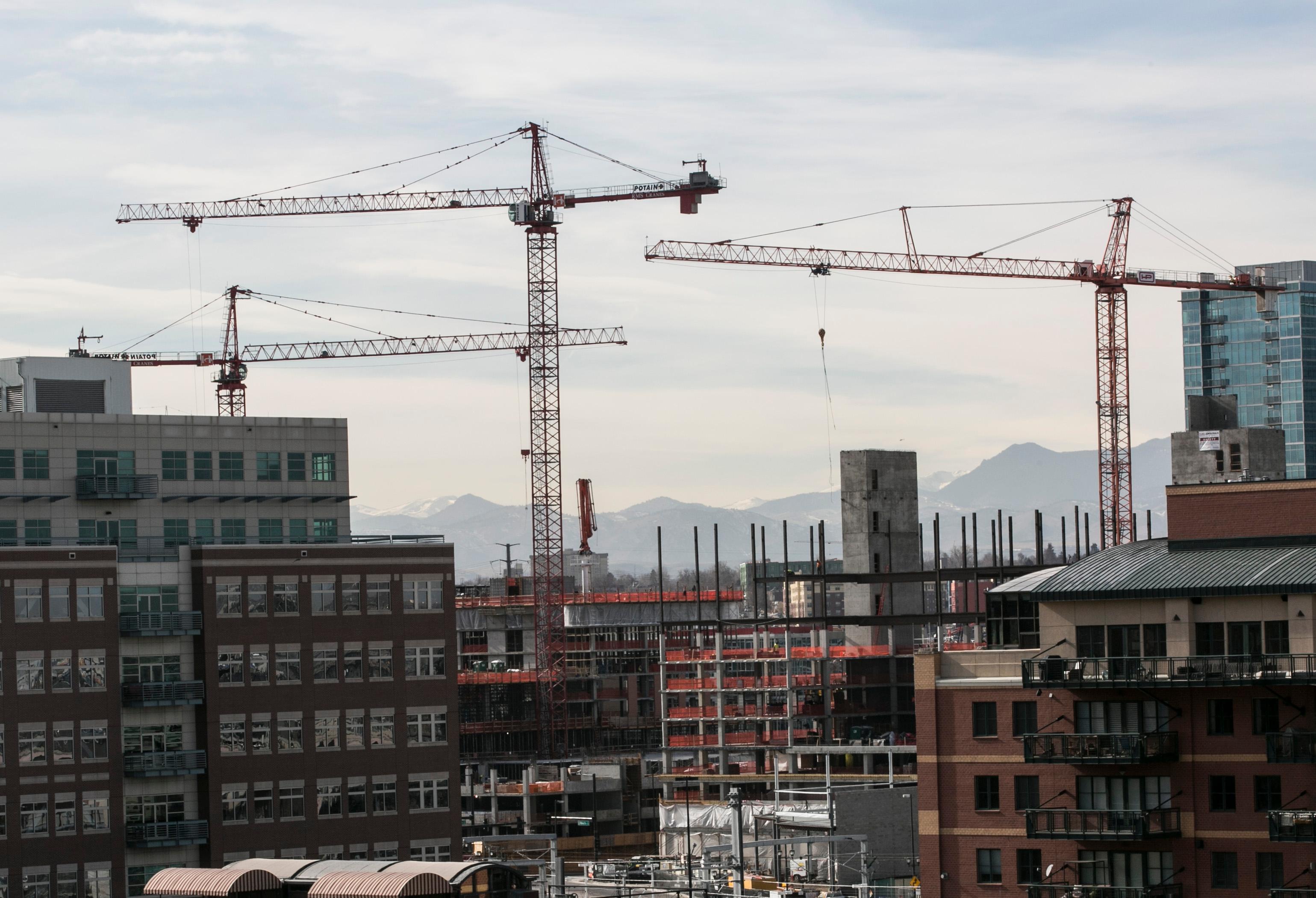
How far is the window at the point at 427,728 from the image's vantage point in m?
119

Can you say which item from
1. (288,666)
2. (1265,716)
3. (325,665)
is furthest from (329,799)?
(1265,716)

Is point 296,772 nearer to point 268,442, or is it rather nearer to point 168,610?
point 168,610

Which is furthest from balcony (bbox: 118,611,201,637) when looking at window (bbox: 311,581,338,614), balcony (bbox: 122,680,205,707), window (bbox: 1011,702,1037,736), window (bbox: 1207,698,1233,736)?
window (bbox: 1207,698,1233,736)

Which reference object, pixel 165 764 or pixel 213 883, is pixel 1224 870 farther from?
pixel 165 764

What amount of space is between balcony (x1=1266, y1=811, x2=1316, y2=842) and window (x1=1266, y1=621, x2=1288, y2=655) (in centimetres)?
642

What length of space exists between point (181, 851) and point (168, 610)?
13.4m

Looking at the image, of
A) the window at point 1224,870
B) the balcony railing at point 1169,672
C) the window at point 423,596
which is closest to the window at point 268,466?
the window at point 423,596

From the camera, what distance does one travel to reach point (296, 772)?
380 ft

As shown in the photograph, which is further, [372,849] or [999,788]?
[372,849]

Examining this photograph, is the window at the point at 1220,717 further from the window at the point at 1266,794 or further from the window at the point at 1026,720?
the window at the point at 1026,720

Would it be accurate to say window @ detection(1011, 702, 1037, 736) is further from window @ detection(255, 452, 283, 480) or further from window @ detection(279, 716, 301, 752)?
window @ detection(255, 452, 283, 480)

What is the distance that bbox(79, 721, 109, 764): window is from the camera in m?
110

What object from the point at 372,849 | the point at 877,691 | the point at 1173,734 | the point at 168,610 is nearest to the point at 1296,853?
the point at 1173,734

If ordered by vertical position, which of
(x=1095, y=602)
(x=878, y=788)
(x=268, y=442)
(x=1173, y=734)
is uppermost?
(x=268, y=442)
